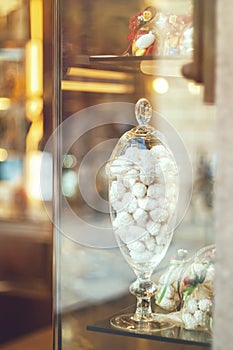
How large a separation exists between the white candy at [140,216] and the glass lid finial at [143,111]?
0.45ft

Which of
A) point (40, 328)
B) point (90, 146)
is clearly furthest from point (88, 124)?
point (40, 328)

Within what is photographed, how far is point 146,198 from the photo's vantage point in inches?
41.4

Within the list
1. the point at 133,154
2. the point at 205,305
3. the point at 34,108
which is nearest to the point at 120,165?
the point at 133,154

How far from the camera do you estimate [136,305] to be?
43.4 inches

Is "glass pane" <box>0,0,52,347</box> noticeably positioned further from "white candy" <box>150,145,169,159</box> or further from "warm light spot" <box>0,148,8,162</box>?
"white candy" <box>150,145,169,159</box>

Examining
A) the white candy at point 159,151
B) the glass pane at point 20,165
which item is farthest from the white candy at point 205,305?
the glass pane at point 20,165

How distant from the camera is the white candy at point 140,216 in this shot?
41.5 inches

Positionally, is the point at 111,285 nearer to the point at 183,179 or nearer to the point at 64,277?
the point at 64,277

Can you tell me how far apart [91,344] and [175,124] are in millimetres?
355

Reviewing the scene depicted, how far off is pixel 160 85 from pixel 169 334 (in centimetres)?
35

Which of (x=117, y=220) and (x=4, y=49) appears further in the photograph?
(x=4, y=49)

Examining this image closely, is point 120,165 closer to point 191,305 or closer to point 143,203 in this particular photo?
point 143,203

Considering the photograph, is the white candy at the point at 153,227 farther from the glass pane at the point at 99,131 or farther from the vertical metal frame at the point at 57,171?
the vertical metal frame at the point at 57,171

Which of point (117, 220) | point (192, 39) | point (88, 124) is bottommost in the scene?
point (117, 220)
